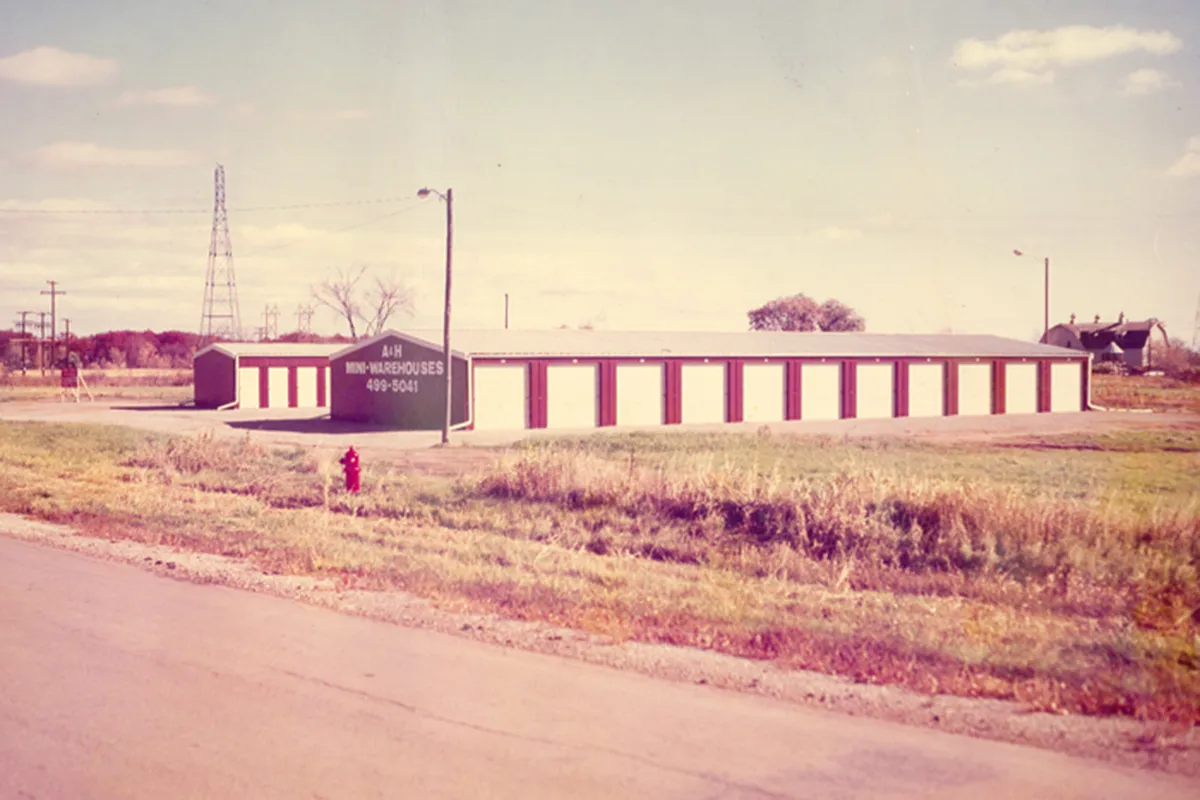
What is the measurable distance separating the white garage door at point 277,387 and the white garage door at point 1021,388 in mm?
34629

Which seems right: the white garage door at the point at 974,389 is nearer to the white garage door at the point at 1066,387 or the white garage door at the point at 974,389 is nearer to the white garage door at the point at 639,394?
the white garage door at the point at 1066,387

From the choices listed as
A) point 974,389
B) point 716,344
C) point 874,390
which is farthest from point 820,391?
point 974,389

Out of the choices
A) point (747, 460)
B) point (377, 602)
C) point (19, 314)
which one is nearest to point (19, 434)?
point (747, 460)

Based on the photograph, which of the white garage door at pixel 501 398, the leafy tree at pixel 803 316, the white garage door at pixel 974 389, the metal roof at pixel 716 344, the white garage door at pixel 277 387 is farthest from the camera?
the leafy tree at pixel 803 316

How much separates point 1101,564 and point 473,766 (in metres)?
7.60

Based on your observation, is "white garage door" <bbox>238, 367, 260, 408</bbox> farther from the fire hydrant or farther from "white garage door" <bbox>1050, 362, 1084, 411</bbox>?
"white garage door" <bbox>1050, 362, 1084, 411</bbox>

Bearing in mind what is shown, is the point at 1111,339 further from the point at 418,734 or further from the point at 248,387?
the point at 418,734

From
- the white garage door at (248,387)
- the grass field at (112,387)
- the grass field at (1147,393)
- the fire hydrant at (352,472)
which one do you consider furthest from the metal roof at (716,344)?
the grass field at (112,387)

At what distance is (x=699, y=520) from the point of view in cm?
1336

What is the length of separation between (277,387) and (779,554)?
43.2 m

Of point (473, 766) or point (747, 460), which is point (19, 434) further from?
point (473, 766)

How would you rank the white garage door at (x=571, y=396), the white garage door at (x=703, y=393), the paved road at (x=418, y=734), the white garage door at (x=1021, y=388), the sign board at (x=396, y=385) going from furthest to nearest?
the white garage door at (x=1021, y=388)
the white garage door at (x=703, y=393)
the white garage door at (x=571, y=396)
the sign board at (x=396, y=385)
the paved road at (x=418, y=734)

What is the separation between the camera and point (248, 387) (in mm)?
49531

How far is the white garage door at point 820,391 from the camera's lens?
42.5 metres
